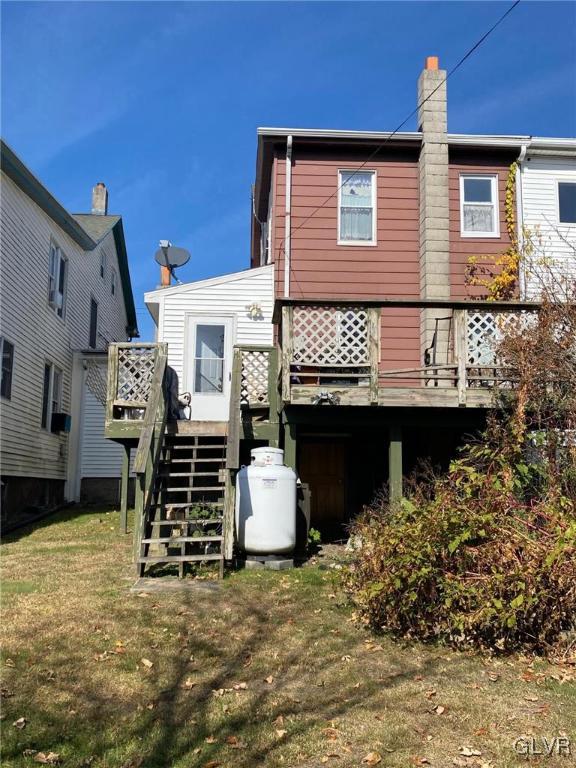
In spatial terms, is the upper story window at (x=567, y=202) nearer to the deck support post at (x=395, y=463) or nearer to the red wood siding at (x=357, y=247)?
the red wood siding at (x=357, y=247)

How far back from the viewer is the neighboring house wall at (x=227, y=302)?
13.0 meters

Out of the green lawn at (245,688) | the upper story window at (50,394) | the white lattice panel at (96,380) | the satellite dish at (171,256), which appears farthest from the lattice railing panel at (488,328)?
the white lattice panel at (96,380)

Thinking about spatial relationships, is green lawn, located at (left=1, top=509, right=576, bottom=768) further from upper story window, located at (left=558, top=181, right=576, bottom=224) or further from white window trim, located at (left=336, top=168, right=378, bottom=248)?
upper story window, located at (left=558, top=181, right=576, bottom=224)

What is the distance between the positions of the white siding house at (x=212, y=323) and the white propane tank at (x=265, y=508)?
16.6 feet

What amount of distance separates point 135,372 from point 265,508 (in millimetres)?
3634

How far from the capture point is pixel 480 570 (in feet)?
17.2

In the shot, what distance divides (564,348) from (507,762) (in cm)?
478

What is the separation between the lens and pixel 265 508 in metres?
7.72

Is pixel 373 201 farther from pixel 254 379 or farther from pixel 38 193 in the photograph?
pixel 38 193

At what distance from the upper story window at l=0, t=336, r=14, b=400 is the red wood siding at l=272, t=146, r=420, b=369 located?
5.31 metres

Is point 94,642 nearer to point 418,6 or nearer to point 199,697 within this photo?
point 199,697

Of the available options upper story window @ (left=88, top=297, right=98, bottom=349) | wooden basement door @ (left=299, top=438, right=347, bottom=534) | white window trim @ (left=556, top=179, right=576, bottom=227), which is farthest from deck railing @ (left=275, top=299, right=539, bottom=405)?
upper story window @ (left=88, top=297, right=98, bottom=349)

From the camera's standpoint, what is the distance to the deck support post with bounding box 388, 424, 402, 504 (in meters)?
8.46

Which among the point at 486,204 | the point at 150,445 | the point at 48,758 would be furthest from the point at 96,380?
the point at 48,758
